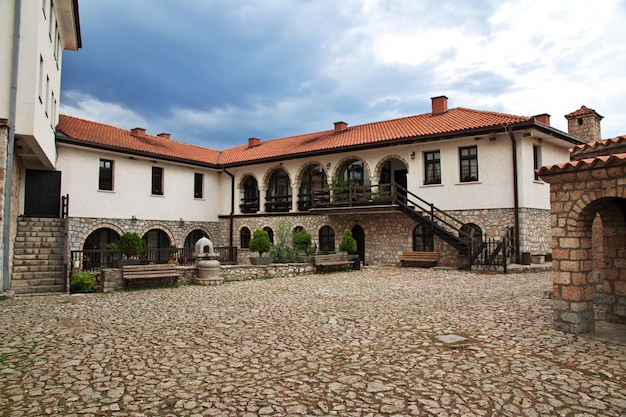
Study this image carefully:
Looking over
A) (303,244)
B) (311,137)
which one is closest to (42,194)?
(303,244)

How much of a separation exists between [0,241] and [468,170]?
585 inches

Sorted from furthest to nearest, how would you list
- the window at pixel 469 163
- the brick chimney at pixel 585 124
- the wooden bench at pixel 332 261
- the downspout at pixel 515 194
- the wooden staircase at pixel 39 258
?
the brick chimney at pixel 585 124 → the window at pixel 469 163 → the wooden bench at pixel 332 261 → the downspout at pixel 515 194 → the wooden staircase at pixel 39 258

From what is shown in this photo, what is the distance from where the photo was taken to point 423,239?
17641 mm

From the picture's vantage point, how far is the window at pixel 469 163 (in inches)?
652

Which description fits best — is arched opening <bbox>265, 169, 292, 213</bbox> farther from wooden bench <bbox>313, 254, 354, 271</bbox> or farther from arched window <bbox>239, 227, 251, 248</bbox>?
wooden bench <bbox>313, 254, 354, 271</bbox>

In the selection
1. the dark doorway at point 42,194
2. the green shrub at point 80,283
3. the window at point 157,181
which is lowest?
the green shrub at point 80,283

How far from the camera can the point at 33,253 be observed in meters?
12.5

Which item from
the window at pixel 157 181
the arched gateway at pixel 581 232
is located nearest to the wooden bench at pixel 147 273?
the window at pixel 157 181

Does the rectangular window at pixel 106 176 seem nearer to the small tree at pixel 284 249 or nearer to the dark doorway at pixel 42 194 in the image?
the dark doorway at pixel 42 194

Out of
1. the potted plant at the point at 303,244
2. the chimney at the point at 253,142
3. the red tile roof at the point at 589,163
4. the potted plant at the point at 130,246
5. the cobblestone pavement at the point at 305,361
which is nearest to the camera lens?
the cobblestone pavement at the point at 305,361

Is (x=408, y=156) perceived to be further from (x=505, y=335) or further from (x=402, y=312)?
(x=505, y=335)

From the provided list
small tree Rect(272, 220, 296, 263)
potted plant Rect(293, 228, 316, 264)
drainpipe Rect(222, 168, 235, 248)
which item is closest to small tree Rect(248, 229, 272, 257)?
small tree Rect(272, 220, 296, 263)

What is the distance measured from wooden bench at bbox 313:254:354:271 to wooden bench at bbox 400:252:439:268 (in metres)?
2.29

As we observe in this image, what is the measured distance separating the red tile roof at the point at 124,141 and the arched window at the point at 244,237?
395cm
